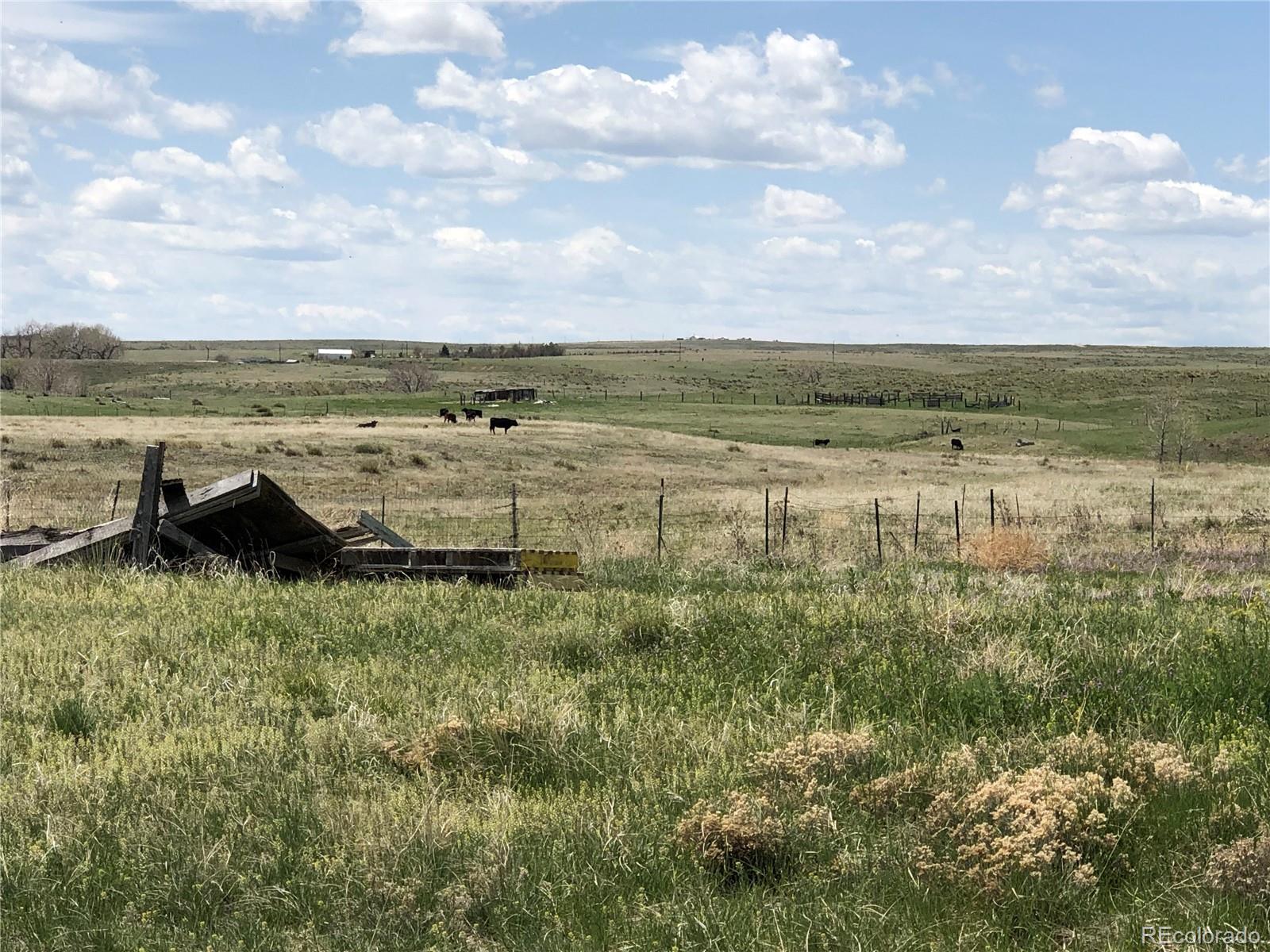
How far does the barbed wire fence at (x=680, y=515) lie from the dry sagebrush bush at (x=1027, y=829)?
38.2 ft

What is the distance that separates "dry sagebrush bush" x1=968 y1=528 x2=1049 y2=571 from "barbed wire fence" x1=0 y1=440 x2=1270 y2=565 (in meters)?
0.91

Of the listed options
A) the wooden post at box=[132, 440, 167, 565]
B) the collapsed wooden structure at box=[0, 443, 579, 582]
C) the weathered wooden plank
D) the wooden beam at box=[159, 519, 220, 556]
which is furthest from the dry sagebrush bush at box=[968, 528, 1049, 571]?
the weathered wooden plank

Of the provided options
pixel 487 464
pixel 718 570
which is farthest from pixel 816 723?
pixel 487 464

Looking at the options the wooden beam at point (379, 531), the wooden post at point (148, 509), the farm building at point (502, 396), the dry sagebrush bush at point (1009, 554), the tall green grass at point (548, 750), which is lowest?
the dry sagebrush bush at point (1009, 554)

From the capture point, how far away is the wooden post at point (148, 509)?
12.7 meters

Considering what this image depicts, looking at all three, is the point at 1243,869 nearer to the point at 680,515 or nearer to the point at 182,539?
the point at 182,539

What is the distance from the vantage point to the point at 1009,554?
18.7 m

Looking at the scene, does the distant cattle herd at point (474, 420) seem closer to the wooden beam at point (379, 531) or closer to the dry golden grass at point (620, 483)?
the dry golden grass at point (620, 483)

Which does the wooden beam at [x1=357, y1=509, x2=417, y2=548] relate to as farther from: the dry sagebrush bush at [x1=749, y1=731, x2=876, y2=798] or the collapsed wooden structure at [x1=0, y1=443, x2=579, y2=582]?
the dry sagebrush bush at [x1=749, y1=731, x2=876, y2=798]

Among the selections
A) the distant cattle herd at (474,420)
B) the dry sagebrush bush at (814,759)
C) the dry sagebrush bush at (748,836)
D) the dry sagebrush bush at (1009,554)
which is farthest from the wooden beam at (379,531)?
the distant cattle herd at (474,420)

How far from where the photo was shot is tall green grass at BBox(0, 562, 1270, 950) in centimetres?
507

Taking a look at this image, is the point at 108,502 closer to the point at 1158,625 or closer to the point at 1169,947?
the point at 1158,625

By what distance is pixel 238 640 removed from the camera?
371 inches

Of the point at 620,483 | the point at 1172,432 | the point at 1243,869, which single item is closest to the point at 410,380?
the point at 1172,432
